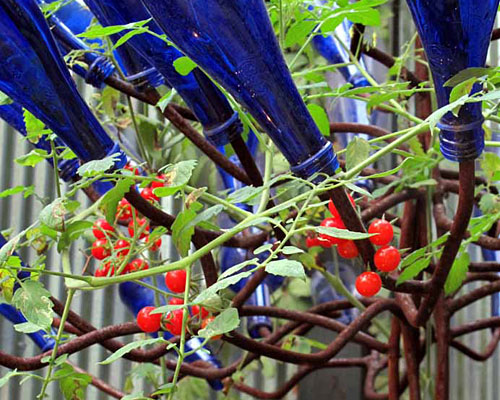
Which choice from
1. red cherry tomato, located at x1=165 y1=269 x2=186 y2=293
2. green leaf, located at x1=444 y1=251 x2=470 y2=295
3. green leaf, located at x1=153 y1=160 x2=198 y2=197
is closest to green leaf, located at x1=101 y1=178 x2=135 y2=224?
green leaf, located at x1=153 y1=160 x2=198 y2=197

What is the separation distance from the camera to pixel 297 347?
848mm

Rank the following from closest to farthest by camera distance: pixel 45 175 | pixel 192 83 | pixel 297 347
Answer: pixel 192 83 < pixel 297 347 < pixel 45 175

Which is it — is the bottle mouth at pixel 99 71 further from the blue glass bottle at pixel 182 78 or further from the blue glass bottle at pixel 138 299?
the blue glass bottle at pixel 138 299

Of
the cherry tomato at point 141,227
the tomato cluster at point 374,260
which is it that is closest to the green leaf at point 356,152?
the tomato cluster at point 374,260

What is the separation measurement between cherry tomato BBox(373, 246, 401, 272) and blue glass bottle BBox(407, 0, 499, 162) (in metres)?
0.15

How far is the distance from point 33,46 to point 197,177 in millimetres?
869

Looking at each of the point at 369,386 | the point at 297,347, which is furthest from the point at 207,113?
the point at 369,386

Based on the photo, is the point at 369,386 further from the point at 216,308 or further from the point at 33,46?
the point at 33,46

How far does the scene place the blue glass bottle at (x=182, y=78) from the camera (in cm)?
44

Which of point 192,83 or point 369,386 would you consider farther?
point 369,386

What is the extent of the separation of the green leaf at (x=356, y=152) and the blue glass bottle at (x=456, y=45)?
79 mm

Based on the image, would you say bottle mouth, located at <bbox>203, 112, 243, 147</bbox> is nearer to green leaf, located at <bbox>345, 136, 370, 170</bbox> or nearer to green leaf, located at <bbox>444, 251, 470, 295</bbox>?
green leaf, located at <bbox>345, 136, 370, 170</bbox>

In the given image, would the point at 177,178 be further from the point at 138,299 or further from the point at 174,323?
the point at 138,299

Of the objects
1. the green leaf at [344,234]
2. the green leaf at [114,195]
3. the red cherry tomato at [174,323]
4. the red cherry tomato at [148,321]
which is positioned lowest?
the red cherry tomato at [174,323]
